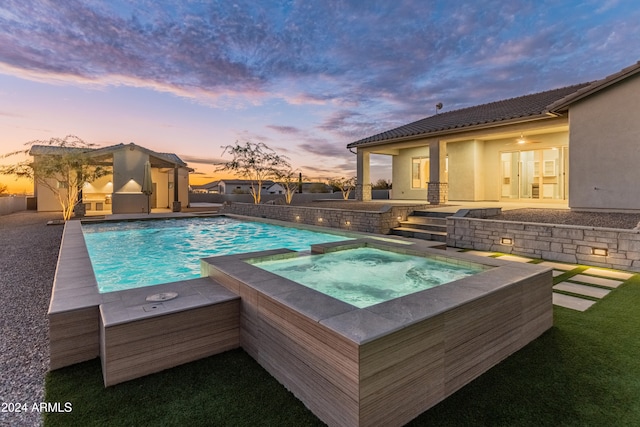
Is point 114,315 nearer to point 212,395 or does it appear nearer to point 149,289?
point 149,289

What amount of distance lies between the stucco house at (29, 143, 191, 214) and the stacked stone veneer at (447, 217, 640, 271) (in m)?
14.6

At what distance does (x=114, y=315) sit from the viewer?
2545 mm

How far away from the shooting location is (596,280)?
4.91 metres

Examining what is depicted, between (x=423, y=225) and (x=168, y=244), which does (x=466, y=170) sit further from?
(x=168, y=244)

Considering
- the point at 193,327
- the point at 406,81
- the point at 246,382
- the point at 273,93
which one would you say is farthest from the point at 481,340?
the point at 406,81

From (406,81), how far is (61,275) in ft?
60.2

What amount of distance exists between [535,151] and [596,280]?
407 inches

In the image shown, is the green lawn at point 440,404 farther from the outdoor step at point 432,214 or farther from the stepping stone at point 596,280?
the outdoor step at point 432,214

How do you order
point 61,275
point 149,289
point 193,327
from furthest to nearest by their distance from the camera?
point 61,275
point 149,289
point 193,327

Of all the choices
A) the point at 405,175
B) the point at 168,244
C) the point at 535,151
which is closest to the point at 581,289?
the point at 168,244

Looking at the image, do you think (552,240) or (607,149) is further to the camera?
(607,149)

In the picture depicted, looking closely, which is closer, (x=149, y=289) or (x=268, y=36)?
(x=149, y=289)

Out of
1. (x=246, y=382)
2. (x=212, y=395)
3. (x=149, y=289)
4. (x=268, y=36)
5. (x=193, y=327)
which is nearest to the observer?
(x=212, y=395)

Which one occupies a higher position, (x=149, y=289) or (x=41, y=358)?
(x=149, y=289)
